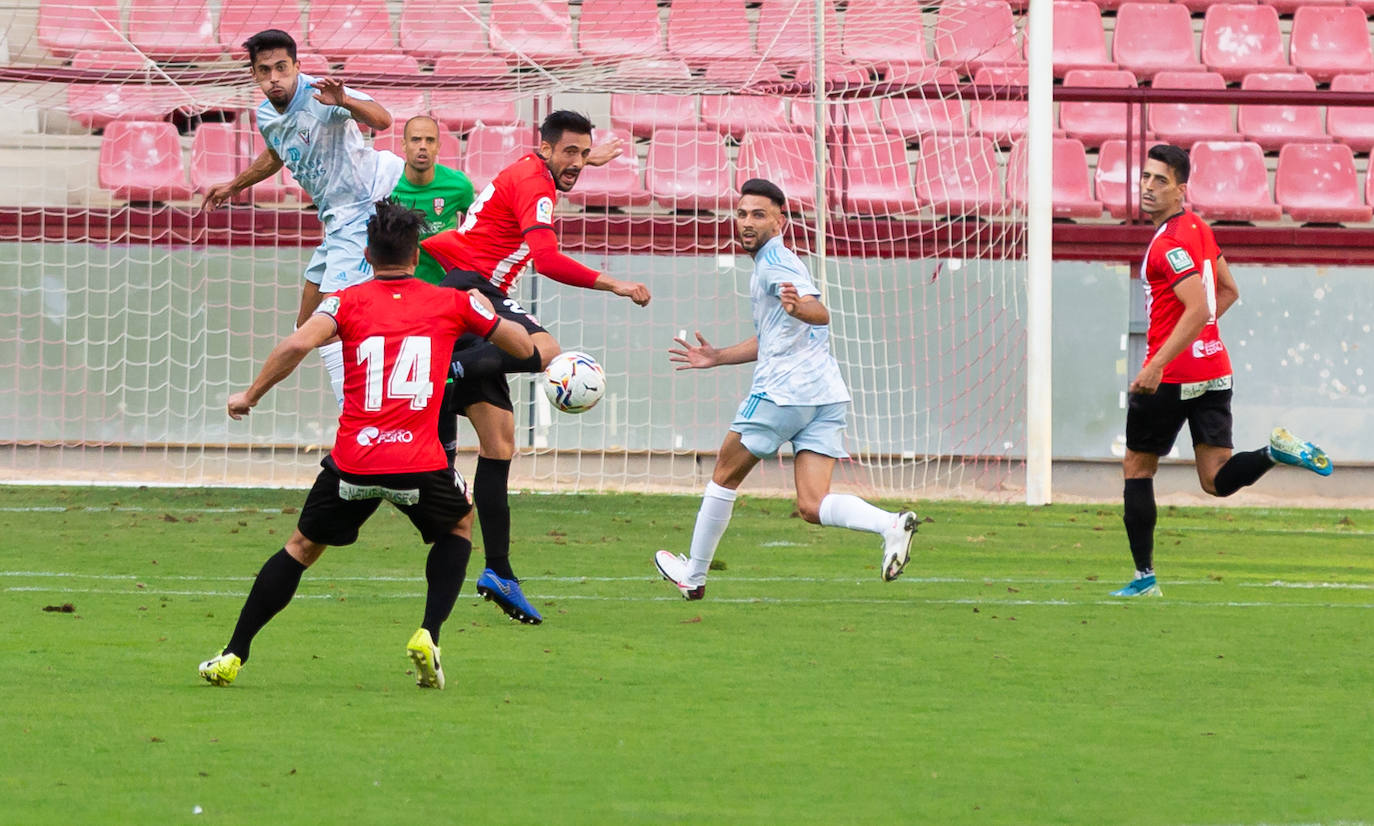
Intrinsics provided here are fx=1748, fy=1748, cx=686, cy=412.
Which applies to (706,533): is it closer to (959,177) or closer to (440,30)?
(959,177)

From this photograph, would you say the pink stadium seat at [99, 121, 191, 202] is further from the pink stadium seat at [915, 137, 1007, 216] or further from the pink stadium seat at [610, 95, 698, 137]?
the pink stadium seat at [915, 137, 1007, 216]

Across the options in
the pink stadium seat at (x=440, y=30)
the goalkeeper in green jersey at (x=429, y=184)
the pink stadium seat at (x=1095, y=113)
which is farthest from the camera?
the pink stadium seat at (x=1095, y=113)

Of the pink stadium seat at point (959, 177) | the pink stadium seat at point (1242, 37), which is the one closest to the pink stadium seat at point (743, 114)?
the pink stadium seat at point (959, 177)

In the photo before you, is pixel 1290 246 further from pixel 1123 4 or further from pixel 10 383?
pixel 10 383

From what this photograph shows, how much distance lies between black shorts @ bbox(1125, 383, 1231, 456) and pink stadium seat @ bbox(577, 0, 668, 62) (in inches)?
319

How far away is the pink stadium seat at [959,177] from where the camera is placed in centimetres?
1351

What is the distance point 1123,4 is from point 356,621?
12220 millimetres

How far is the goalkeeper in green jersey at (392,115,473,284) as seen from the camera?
7.57 meters

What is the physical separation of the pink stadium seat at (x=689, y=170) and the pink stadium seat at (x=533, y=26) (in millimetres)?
1262

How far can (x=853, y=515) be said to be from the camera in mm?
6797

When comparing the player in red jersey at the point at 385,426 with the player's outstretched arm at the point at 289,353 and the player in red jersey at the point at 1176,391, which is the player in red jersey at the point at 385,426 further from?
the player in red jersey at the point at 1176,391

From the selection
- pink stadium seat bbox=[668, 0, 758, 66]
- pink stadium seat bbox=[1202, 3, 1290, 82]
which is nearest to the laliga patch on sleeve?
pink stadium seat bbox=[668, 0, 758, 66]

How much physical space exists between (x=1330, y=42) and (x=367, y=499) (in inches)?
550

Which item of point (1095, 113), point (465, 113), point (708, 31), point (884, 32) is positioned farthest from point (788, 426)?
point (1095, 113)
